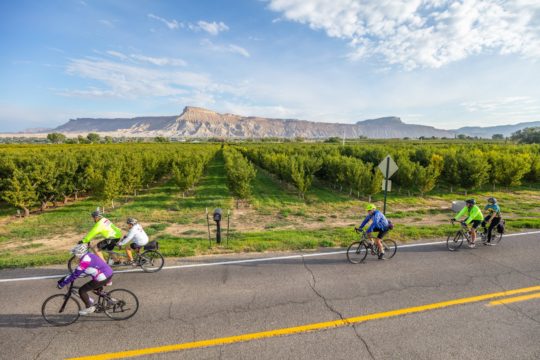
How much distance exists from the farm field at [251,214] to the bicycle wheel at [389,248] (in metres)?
1.32

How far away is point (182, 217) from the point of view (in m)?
15.4

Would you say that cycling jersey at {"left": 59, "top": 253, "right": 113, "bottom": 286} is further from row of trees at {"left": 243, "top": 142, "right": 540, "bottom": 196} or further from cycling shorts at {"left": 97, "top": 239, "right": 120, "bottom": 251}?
row of trees at {"left": 243, "top": 142, "right": 540, "bottom": 196}

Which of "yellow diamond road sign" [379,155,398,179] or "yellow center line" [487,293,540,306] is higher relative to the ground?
"yellow diamond road sign" [379,155,398,179]

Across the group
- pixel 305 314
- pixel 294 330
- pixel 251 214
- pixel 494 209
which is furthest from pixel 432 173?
pixel 294 330

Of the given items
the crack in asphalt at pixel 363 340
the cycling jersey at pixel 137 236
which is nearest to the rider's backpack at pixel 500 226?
the crack in asphalt at pixel 363 340

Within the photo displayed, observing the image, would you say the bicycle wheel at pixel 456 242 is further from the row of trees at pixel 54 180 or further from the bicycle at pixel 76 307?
the row of trees at pixel 54 180

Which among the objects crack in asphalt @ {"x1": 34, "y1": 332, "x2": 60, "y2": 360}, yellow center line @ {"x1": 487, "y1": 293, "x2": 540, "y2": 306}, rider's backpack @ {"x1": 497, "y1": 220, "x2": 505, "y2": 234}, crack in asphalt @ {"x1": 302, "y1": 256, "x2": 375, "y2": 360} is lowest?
crack in asphalt @ {"x1": 34, "y1": 332, "x2": 60, "y2": 360}

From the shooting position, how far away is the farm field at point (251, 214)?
961 cm

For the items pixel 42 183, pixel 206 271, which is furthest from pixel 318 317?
pixel 42 183

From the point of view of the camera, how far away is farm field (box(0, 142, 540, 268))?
9.61 meters

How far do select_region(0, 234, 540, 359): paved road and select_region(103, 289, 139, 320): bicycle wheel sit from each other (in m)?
0.13

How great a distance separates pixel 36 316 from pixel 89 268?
1657mm

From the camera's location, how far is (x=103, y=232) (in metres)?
6.77

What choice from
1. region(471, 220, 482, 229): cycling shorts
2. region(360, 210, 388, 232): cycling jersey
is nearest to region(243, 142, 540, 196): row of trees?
region(471, 220, 482, 229): cycling shorts
